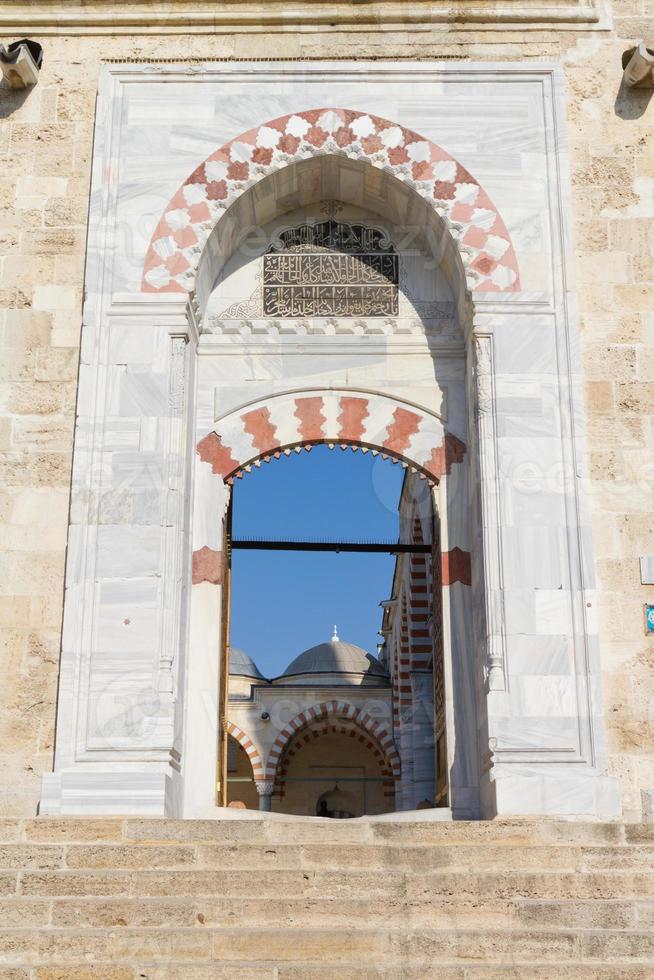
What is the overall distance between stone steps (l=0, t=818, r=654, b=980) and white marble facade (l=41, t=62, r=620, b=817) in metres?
0.95

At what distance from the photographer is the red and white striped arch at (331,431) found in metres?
7.52

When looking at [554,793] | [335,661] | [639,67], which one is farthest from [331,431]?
[335,661]

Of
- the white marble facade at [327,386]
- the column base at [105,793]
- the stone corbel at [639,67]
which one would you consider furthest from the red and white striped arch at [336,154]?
the column base at [105,793]

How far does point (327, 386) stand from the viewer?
7664 millimetres

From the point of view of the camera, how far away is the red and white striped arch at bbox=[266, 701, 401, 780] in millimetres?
18203

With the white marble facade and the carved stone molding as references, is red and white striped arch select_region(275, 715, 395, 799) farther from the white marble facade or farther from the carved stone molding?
the carved stone molding

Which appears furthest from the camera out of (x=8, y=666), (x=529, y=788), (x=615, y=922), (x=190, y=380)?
(x=190, y=380)

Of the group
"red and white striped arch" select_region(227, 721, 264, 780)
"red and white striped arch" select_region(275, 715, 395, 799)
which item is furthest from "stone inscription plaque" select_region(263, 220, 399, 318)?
"red and white striped arch" select_region(227, 721, 264, 780)

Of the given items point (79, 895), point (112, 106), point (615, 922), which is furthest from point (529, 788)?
point (112, 106)

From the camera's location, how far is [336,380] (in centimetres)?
768

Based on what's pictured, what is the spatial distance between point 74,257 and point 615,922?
500 centimetres

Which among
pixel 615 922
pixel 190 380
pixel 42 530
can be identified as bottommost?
pixel 615 922

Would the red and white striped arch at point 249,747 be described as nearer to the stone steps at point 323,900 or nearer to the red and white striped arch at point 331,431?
the red and white striped arch at point 331,431

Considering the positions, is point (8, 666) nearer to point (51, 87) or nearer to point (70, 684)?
point (70, 684)
